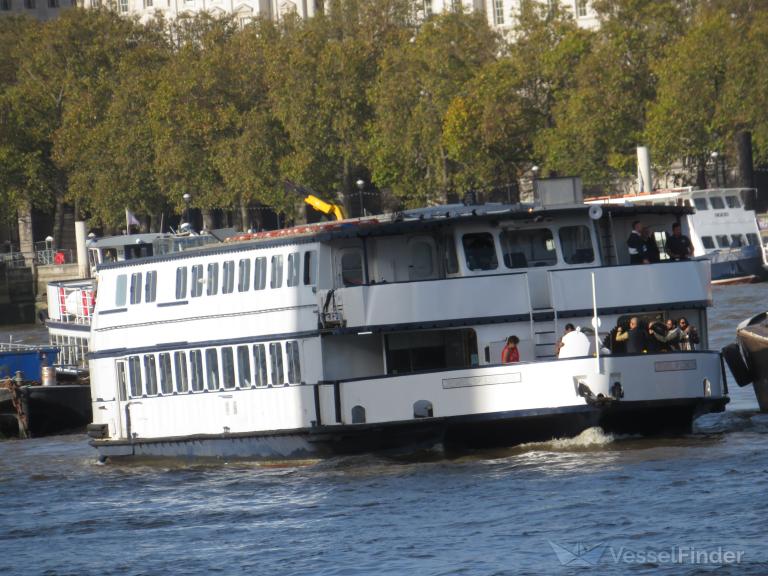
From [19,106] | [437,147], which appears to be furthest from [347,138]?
[19,106]

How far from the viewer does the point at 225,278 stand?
37.1m

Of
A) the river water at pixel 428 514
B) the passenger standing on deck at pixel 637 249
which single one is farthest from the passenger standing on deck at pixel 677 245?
the river water at pixel 428 514

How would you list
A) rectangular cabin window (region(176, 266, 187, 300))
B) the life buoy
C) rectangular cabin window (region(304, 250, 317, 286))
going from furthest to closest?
the life buoy < rectangular cabin window (region(176, 266, 187, 300)) < rectangular cabin window (region(304, 250, 317, 286))

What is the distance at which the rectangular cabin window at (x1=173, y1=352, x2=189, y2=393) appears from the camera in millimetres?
38031

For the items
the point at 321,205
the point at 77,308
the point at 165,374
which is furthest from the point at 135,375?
the point at 77,308

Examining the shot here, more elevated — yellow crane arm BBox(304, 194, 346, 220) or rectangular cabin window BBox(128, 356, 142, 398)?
yellow crane arm BBox(304, 194, 346, 220)

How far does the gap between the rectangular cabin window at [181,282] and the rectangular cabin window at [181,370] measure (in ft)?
3.80

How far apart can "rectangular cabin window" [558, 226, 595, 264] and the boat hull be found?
317cm

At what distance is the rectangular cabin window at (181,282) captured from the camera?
124 ft

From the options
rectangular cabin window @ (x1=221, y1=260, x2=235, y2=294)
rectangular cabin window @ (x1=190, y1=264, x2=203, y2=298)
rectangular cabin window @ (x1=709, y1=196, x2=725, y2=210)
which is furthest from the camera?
rectangular cabin window @ (x1=709, y1=196, x2=725, y2=210)

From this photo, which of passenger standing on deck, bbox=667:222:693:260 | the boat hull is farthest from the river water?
passenger standing on deck, bbox=667:222:693:260

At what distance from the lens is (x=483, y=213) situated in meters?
A: 34.7

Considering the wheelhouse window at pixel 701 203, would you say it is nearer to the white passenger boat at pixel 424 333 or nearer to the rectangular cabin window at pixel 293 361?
the white passenger boat at pixel 424 333

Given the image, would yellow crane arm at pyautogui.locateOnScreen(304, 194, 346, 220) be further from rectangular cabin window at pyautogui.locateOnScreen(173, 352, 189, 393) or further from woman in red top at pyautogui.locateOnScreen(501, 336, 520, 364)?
woman in red top at pyautogui.locateOnScreen(501, 336, 520, 364)
